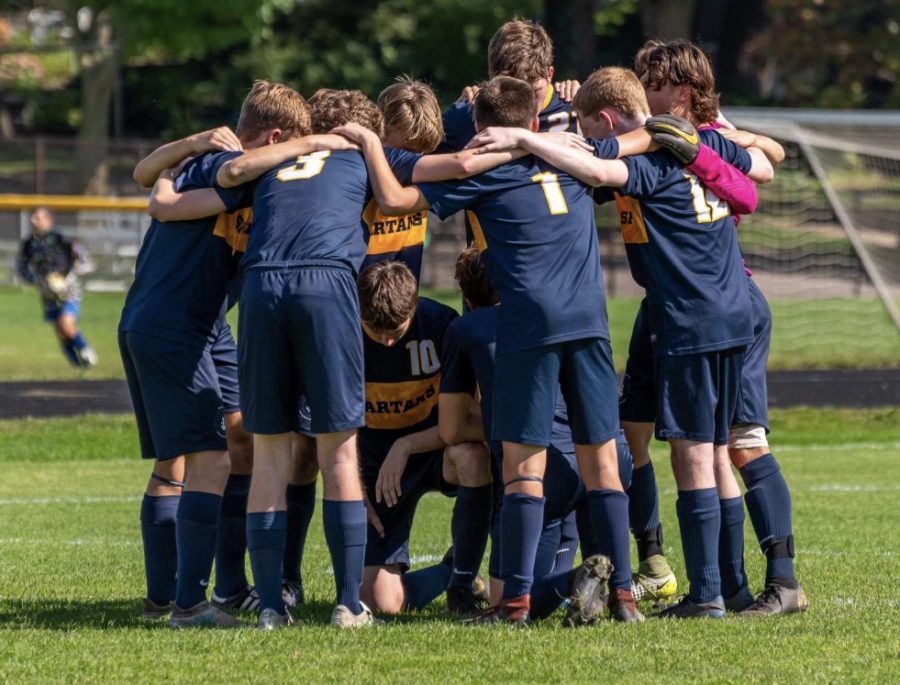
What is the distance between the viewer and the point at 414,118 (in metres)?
6.03

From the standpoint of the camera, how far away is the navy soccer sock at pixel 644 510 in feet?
21.3

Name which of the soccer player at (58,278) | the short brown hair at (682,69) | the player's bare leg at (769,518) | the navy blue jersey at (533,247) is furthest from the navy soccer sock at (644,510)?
the soccer player at (58,278)

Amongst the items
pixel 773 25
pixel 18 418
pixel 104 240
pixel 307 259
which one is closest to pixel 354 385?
pixel 307 259

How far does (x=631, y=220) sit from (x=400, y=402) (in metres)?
1.34

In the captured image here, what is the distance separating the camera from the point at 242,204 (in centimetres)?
571

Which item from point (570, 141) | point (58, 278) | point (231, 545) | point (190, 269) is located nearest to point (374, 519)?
point (231, 545)

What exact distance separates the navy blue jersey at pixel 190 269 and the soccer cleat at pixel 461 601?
1533 millimetres

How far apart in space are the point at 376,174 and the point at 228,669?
1.98 meters

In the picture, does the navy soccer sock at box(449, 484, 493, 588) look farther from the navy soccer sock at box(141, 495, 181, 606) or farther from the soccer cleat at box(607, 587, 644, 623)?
the navy soccer sock at box(141, 495, 181, 606)

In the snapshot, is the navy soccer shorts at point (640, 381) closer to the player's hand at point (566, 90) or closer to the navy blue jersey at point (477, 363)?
the navy blue jersey at point (477, 363)

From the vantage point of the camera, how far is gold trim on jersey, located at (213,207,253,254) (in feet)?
19.1

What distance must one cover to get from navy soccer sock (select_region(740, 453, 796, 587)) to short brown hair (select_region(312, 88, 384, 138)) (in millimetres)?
2126

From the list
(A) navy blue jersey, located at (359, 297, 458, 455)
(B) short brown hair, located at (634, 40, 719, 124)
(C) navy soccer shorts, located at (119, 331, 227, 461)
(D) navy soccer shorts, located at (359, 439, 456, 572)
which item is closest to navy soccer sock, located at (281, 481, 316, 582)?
(D) navy soccer shorts, located at (359, 439, 456, 572)

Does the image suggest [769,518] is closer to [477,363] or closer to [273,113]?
[477,363]
